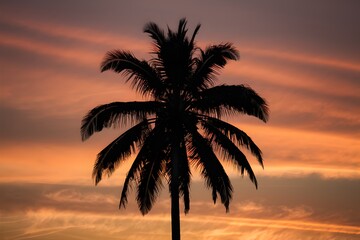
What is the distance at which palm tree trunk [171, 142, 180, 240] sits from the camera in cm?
3503

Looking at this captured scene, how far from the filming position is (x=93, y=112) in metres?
36.1

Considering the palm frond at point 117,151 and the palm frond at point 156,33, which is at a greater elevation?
the palm frond at point 156,33

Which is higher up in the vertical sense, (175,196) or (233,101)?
(233,101)

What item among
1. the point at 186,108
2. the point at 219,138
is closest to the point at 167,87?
the point at 186,108

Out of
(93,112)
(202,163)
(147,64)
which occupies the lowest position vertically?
(202,163)

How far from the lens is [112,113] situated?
1432 inches

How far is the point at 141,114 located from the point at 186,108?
2.40m

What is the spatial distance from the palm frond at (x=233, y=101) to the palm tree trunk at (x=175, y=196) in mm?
2616

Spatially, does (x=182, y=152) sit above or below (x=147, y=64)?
below

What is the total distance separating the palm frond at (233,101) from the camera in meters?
36.1

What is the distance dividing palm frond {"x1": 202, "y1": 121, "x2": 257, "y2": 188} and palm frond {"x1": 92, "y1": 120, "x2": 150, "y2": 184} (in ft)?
11.1

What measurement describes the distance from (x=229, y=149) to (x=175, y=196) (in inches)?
151

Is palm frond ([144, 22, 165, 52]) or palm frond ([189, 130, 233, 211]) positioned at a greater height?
palm frond ([144, 22, 165, 52])

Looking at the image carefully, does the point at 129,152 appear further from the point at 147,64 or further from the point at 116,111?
the point at 147,64
